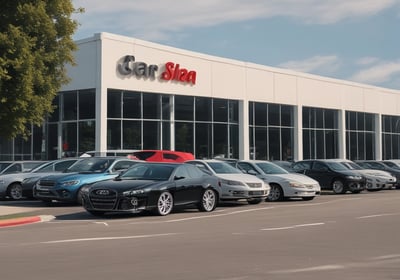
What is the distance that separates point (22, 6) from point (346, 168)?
17315mm

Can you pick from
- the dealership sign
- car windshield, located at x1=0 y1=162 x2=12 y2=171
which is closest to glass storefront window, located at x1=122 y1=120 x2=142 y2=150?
the dealership sign

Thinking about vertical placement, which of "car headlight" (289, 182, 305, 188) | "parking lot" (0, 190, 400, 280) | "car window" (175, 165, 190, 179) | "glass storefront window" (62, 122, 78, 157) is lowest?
"parking lot" (0, 190, 400, 280)

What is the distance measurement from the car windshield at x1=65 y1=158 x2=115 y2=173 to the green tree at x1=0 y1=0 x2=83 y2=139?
10.3 ft

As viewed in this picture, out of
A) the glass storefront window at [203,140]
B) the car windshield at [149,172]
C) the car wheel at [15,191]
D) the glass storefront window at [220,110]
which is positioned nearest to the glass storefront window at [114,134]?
the glass storefront window at [203,140]

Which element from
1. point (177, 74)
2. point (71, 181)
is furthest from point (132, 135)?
point (71, 181)

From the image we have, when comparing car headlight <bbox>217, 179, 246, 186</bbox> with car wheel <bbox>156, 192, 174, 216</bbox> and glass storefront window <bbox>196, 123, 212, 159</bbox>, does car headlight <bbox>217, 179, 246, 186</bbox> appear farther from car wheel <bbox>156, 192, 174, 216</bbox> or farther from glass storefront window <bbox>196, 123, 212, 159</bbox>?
glass storefront window <bbox>196, 123, 212, 159</bbox>

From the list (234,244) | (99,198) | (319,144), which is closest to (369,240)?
(234,244)

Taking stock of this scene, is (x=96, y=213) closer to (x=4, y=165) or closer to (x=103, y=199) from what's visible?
(x=103, y=199)

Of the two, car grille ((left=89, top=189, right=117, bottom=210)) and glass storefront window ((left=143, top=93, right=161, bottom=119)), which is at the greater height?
glass storefront window ((left=143, top=93, right=161, bottom=119))

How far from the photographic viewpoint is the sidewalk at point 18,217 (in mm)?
14961

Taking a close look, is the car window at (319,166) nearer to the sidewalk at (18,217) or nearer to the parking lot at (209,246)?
the parking lot at (209,246)

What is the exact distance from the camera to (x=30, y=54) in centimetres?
1593

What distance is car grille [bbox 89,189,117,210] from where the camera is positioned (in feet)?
50.2

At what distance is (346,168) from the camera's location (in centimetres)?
2797
